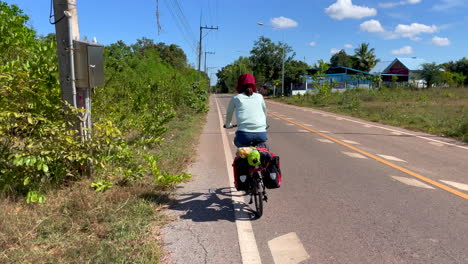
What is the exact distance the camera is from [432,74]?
53.2m

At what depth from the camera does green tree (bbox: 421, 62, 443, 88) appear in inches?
2057

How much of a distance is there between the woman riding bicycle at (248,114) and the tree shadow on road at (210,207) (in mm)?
920

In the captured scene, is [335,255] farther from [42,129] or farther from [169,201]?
[42,129]

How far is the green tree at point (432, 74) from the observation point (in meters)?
52.2

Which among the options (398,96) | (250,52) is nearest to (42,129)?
(398,96)

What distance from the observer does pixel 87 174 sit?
522 cm

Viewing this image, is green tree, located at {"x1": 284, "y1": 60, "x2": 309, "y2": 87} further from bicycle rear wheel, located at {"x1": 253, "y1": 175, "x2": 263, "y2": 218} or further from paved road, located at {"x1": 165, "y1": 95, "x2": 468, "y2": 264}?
bicycle rear wheel, located at {"x1": 253, "y1": 175, "x2": 263, "y2": 218}

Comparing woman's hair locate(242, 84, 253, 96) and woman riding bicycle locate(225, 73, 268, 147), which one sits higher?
woman's hair locate(242, 84, 253, 96)

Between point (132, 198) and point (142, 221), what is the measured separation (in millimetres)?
745

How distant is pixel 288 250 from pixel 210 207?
164cm

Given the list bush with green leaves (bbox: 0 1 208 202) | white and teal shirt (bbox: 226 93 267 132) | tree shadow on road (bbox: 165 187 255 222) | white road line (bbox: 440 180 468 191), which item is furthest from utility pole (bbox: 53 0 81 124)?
white road line (bbox: 440 180 468 191)

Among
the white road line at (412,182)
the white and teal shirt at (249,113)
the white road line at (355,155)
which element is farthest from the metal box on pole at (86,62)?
the white road line at (355,155)

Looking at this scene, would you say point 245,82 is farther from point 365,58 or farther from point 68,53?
point 365,58

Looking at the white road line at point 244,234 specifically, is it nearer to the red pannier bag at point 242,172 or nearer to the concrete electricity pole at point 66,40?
the red pannier bag at point 242,172
